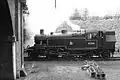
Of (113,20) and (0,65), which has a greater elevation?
(113,20)

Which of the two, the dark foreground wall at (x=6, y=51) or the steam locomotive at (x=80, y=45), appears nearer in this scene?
the dark foreground wall at (x=6, y=51)

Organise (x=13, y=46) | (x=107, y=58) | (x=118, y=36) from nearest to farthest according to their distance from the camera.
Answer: (x=13, y=46) → (x=107, y=58) → (x=118, y=36)

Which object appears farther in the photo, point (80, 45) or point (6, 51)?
point (80, 45)

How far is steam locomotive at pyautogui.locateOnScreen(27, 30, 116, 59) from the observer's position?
72.7 ft

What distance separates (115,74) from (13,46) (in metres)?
6.21

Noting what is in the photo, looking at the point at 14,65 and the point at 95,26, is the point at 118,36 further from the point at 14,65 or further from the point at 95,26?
the point at 14,65

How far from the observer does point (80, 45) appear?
22.4m

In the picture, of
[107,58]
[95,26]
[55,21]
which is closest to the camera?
[107,58]

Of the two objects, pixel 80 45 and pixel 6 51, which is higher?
pixel 6 51

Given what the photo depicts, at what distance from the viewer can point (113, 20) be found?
3531 centimetres

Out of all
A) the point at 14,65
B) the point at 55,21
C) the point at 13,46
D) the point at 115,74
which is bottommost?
the point at 115,74

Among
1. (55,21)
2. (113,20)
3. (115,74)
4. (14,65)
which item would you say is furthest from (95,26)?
(14,65)

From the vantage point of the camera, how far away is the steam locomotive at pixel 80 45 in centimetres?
2216

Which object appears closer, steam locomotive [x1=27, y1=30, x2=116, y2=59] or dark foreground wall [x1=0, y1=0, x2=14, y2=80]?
dark foreground wall [x1=0, y1=0, x2=14, y2=80]
